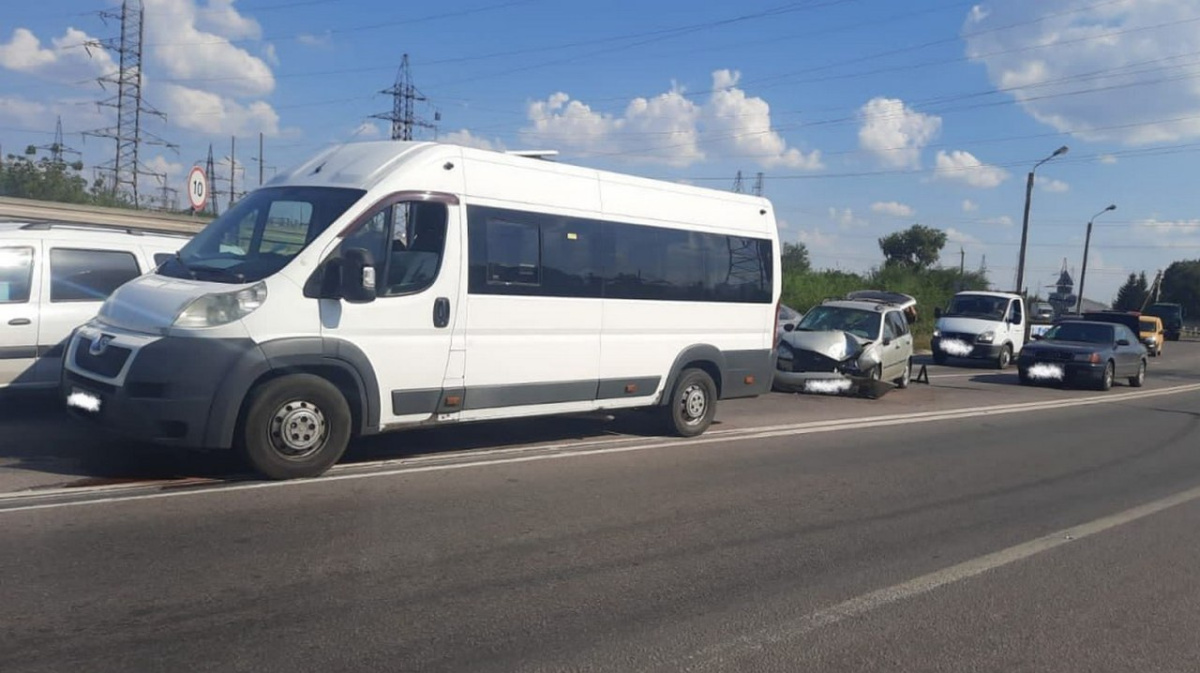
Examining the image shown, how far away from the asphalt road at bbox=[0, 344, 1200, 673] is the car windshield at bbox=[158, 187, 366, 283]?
1.67 m

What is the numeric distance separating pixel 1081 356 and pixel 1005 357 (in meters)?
5.25

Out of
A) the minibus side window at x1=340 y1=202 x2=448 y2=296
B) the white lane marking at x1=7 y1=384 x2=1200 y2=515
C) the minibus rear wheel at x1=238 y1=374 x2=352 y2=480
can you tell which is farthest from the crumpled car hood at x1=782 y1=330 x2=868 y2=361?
the minibus rear wheel at x1=238 y1=374 x2=352 y2=480

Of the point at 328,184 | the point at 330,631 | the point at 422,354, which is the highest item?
the point at 328,184

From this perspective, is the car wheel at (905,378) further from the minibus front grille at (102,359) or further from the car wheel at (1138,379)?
the minibus front grille at (102,359)

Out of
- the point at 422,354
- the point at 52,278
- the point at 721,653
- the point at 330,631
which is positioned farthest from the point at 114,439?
the point at 721,653

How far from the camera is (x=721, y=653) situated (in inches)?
182

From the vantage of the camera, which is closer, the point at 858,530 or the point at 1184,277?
the point at 858,530

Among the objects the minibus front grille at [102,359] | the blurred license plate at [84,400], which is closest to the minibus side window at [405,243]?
the minibus front grille at [102,359]

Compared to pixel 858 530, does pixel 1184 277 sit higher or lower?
higher

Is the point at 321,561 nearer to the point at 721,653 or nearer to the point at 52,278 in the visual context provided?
the point at 721,653

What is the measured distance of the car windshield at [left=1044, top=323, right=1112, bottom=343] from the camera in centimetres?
2216

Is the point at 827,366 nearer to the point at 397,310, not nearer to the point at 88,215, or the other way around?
the point at 397,310

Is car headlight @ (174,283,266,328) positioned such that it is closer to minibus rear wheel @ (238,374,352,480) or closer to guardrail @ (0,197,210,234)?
minibus rear wheel @ (238,374,352,480)

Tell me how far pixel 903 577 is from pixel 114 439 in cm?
675
